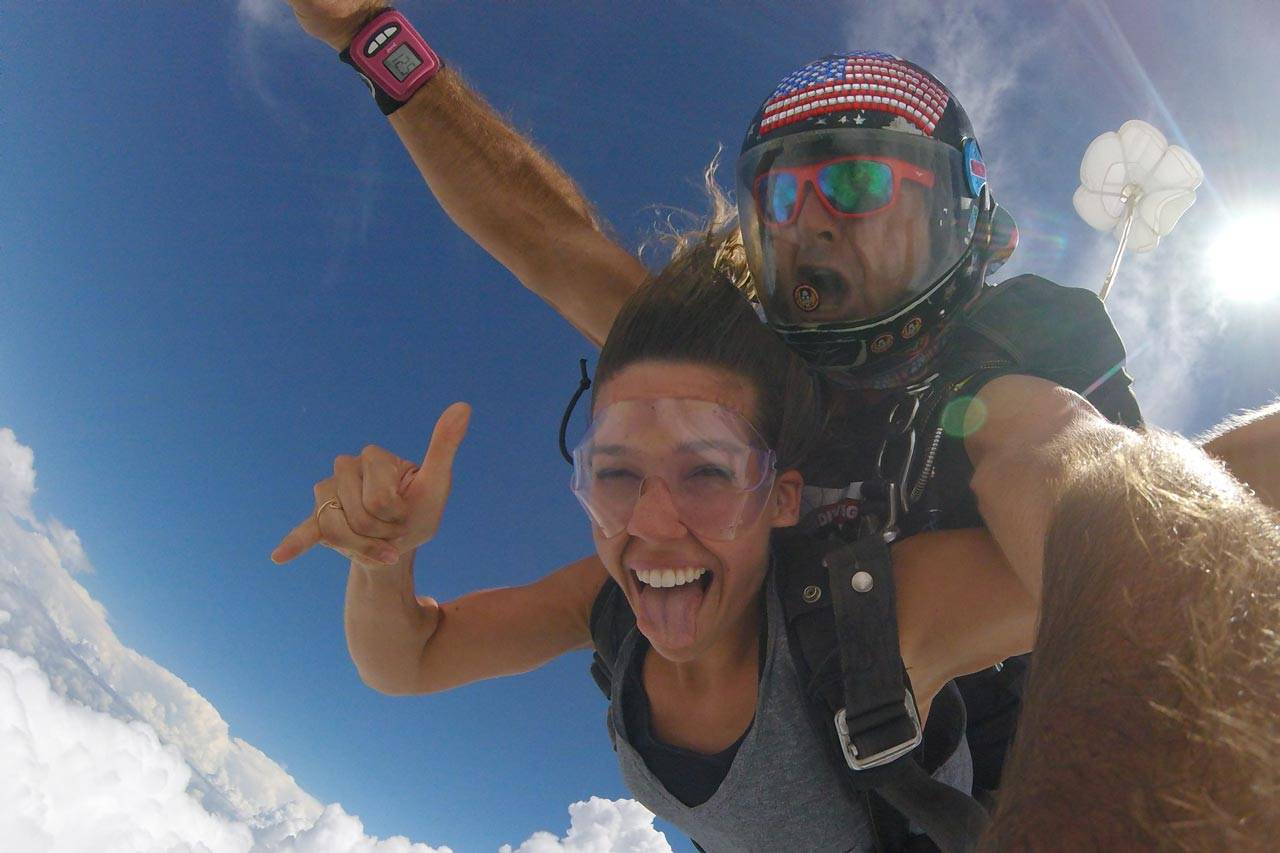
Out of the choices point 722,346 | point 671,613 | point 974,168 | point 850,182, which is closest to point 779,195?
point 850,182

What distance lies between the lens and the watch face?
336 centimetres

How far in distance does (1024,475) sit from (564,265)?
2349 millimetres

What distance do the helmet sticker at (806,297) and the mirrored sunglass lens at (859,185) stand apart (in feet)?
0.79

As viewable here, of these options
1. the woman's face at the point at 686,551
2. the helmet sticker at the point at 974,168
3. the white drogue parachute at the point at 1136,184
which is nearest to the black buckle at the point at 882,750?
the woman's face at the point at 686,551

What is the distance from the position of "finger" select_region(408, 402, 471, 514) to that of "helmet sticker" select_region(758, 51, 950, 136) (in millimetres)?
1304

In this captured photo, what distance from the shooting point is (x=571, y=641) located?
2.41 m

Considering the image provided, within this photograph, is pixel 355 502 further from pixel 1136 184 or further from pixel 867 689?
pixel 1136 184

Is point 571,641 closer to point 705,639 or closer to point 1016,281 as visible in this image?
point 705,639

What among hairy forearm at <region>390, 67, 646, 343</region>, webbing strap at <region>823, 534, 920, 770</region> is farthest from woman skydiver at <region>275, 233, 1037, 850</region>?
hairy forearm at <region>390, 67, 646, 343</region>

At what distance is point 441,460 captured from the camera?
1568 mm

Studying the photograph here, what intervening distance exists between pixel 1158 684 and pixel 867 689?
0.83m

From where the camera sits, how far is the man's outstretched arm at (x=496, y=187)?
3.22m

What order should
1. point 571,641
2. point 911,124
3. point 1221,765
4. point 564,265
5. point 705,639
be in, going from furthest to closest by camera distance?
point 564,265
point 571,641
point 911,124
point 705,639
point 1221,765

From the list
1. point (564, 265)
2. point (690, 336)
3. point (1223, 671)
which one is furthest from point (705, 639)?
point (564, 265)
